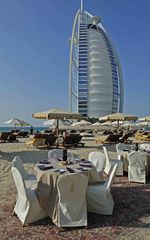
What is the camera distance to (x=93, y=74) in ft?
281

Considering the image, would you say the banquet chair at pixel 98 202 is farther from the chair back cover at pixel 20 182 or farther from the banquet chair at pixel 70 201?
the chair back cover at pixel 20 182

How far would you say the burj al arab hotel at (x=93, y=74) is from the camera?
84500mm

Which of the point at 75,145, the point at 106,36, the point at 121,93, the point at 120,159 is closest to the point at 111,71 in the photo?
the point at 121,93

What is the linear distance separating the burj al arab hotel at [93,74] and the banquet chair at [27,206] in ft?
259

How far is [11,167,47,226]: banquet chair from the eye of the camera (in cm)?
426

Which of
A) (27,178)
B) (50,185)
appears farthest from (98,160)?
(50,185)

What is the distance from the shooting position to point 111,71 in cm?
8850

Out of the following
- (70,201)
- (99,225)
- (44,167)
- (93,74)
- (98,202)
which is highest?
(93,74)

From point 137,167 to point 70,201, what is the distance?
3342 mm

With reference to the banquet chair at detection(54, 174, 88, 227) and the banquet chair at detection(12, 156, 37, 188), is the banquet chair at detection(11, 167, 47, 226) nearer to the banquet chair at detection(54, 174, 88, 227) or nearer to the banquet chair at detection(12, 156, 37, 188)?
the banquet chair at detection(54, 174, 88, 227)

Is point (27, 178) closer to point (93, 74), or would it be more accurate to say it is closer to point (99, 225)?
point (99, 225)

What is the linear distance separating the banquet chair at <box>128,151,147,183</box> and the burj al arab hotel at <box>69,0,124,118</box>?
76.2 meters

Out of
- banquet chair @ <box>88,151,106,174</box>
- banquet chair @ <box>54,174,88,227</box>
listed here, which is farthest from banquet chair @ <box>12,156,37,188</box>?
banquet chair @ <box>88,151,106,174</box>

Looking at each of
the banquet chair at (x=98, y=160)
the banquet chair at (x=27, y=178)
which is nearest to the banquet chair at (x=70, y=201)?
the banquet chair at (x=27, y=178)
